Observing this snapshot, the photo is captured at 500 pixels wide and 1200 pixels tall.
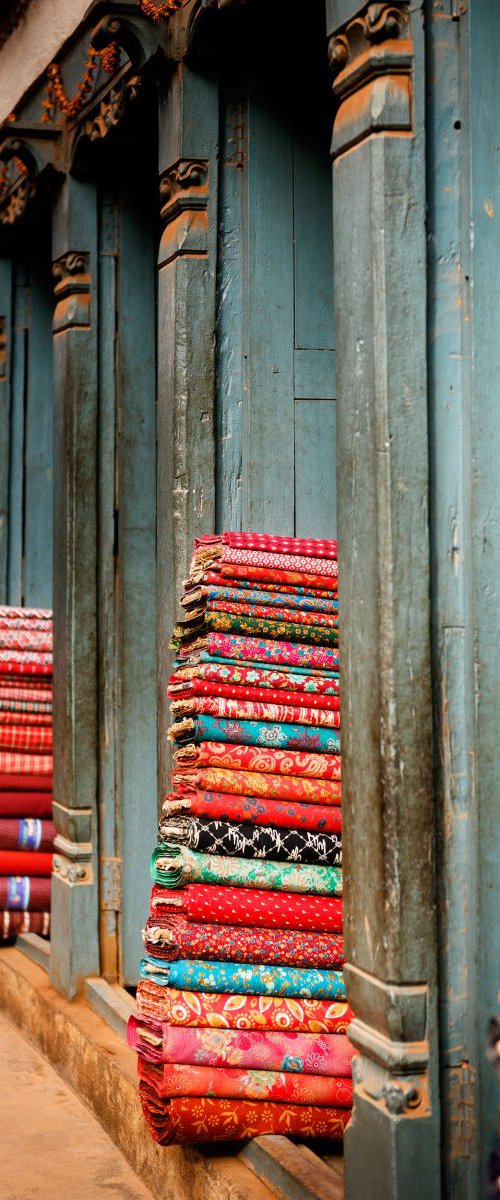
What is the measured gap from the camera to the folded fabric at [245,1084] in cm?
359

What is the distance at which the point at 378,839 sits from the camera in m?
2.94

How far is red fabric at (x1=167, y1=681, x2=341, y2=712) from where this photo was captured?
3.93 meters

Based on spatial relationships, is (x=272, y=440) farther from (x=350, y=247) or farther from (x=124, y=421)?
(x=350, y=247)

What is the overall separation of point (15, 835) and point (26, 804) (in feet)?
0.48

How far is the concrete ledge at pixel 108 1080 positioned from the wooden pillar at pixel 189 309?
1.00 metres

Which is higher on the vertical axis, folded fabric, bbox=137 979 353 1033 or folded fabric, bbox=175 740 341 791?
folded fabric, bbox=175 740 341 791

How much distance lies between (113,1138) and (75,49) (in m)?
4.07

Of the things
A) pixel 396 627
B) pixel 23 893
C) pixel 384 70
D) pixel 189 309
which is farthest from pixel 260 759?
pixel 23 893

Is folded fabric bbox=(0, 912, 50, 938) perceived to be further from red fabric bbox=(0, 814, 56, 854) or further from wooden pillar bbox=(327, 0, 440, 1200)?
wooden pillar bbox=(327, 0, 440, 1200)

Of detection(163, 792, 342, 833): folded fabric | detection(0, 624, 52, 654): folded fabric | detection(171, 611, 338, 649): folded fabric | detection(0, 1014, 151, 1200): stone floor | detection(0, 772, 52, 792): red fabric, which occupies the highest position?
detection(0, 624, 52, 654): folded fabric

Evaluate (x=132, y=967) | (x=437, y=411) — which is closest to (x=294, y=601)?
(x=437, y=411)

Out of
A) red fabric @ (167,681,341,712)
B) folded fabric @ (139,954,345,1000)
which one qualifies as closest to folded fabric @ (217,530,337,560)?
red fabric @ (167,681,341,712)

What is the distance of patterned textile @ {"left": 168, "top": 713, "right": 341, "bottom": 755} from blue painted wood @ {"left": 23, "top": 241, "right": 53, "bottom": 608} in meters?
4.14

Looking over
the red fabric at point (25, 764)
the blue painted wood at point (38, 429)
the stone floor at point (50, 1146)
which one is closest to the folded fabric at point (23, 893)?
the red fabric at point (25, 764)
